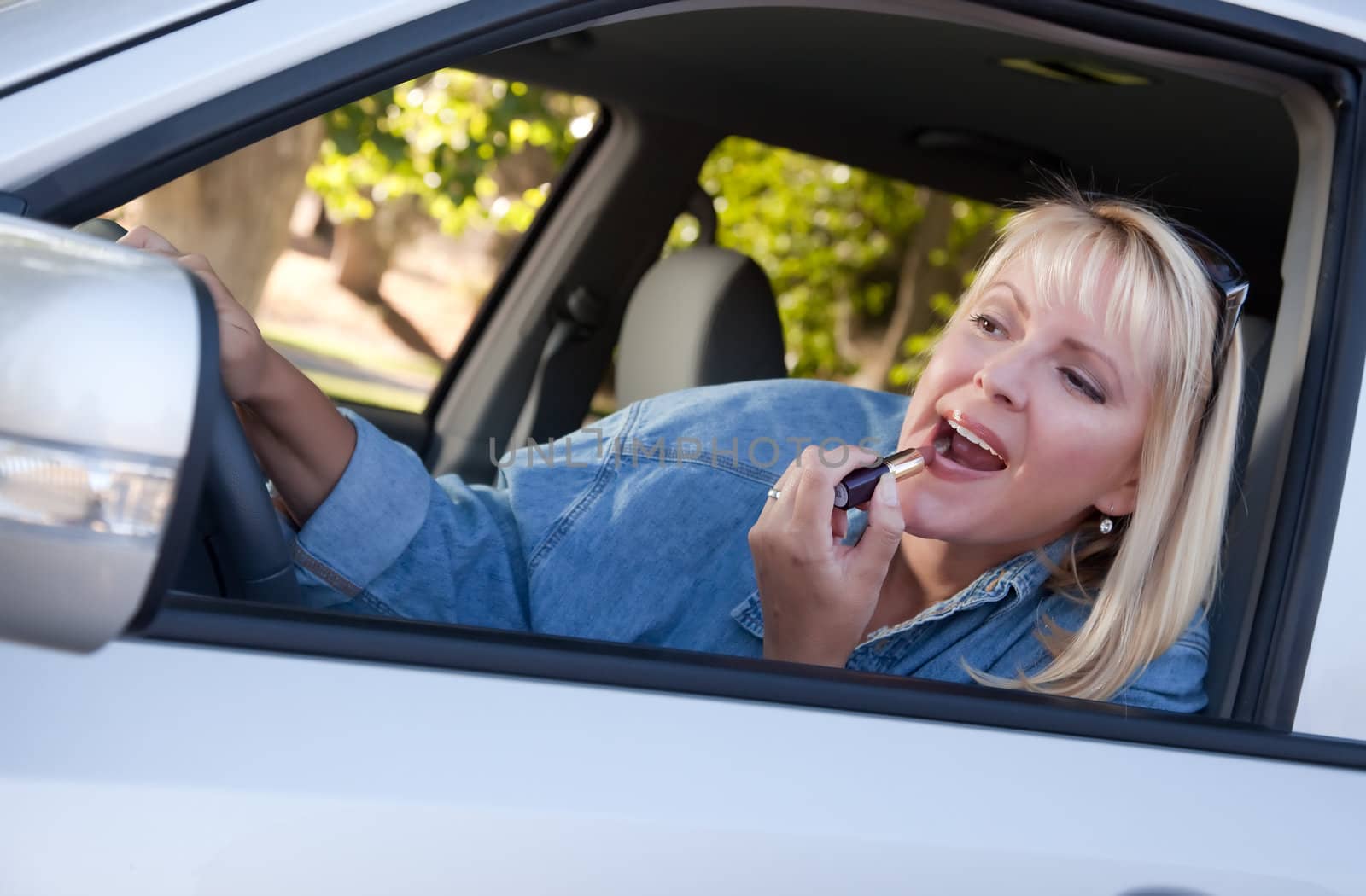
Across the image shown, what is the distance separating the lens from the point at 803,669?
1.15m

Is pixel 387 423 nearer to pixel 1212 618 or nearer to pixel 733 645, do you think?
pixel 733 645

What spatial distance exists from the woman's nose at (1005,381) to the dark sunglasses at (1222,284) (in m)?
0.23

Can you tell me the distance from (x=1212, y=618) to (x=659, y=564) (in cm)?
63

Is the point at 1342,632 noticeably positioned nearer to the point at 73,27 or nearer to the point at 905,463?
the point at 905,463

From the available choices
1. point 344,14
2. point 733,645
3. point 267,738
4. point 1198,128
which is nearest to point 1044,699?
point 733,645

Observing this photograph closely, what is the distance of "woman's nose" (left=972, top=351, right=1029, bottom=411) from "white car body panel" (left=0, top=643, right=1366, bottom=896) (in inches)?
20.9

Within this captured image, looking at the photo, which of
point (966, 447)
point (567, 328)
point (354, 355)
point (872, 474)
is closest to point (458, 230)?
point (567, 328)

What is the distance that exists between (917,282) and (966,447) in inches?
229

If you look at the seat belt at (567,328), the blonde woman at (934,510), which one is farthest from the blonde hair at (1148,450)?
the seat belt at (567,328)

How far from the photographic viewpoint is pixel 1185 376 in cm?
166

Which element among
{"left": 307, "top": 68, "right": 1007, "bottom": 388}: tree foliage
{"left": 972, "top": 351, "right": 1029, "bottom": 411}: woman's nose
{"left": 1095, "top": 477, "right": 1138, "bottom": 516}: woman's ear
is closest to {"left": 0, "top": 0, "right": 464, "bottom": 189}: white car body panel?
{"left": 972, "top": 351, "right": 1029, "bottom": 411}: woman's nose

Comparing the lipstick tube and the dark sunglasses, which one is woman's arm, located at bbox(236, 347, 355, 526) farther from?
the dark sunglasses

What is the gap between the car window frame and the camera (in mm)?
1012

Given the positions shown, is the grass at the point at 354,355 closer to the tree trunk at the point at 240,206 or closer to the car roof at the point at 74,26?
the tree trunk at the point at 240,206
